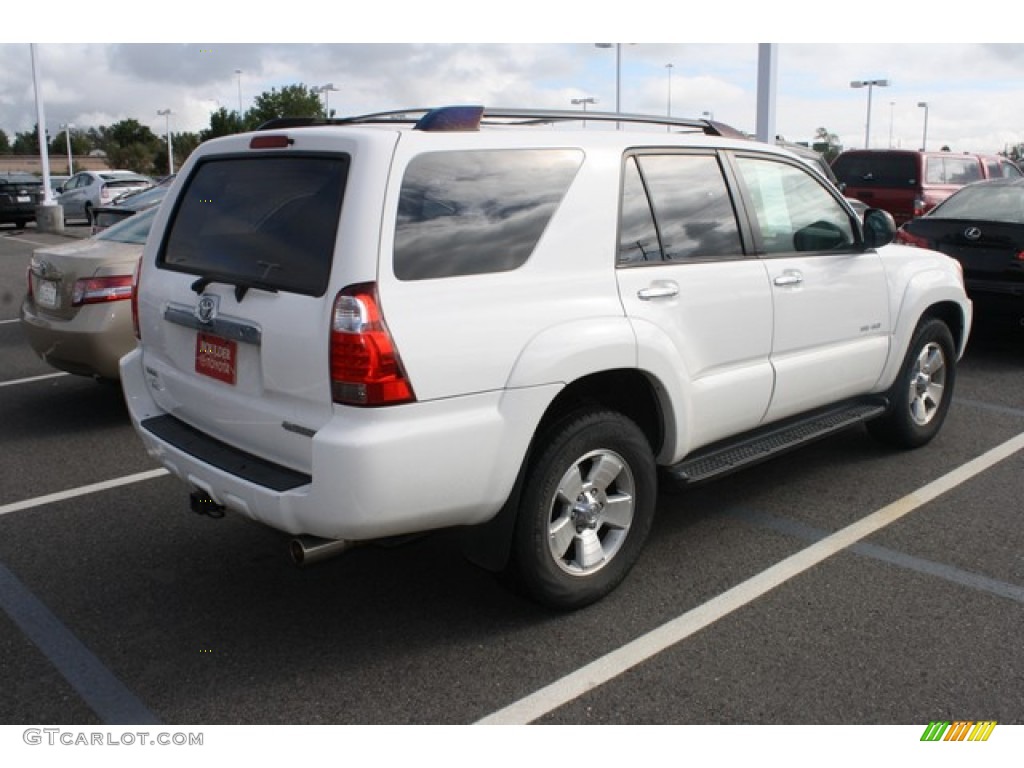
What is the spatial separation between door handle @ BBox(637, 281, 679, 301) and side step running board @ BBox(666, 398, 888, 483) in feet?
2.39

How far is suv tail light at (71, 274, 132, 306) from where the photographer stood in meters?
6.20

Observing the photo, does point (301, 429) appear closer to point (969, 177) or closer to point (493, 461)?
point (493, 461)

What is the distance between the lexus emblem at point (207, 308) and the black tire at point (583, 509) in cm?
127

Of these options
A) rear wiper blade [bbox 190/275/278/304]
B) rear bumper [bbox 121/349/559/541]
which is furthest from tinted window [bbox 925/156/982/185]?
rear wiper blade [bbox 190/275/278/304]

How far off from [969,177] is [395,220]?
1550 cm

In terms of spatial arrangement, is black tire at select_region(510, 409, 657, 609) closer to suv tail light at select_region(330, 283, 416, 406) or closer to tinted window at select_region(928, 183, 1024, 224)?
suv tail light at select_region(330, 283, 416, 406)

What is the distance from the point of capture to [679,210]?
3973mm

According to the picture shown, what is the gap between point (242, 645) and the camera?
3.43m

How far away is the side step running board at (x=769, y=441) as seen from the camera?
399 cm

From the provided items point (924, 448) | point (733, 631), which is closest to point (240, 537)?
point (733, 631)

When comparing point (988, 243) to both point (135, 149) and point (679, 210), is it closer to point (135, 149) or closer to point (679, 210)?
point (679, 210)
